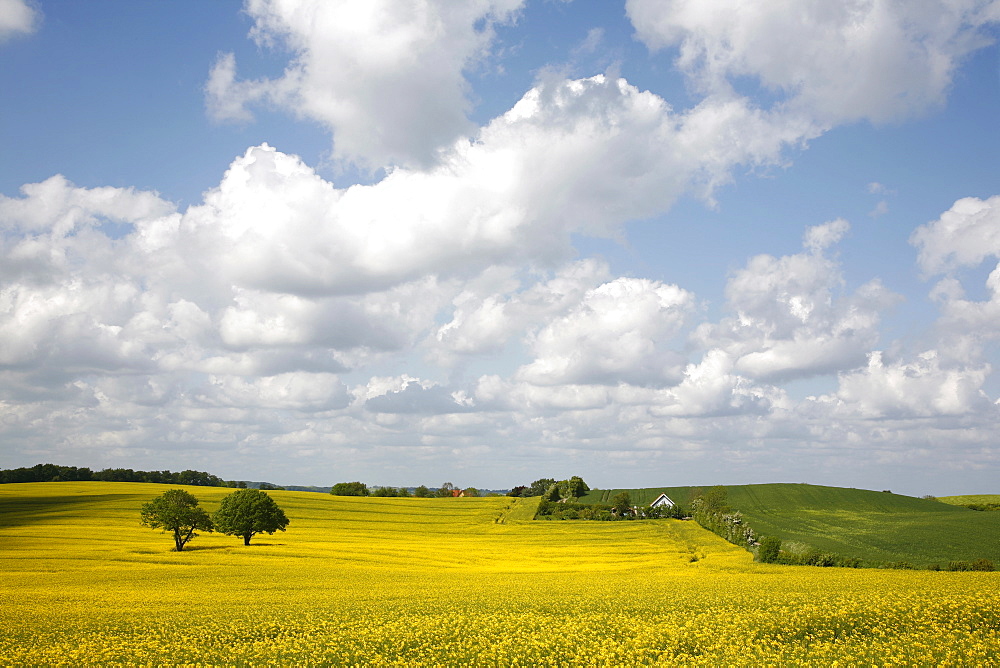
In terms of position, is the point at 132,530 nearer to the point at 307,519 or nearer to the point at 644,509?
the point at 307,519

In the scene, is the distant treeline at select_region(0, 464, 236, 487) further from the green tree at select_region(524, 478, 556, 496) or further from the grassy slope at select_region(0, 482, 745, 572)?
the green tree at select_region(524, 478, 556, 496)

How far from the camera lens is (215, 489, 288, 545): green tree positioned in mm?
66938

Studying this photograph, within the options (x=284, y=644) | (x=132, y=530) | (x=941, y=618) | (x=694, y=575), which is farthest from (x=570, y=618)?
(x=132, y=530)

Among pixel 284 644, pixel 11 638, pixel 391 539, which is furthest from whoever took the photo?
pixel 391 539

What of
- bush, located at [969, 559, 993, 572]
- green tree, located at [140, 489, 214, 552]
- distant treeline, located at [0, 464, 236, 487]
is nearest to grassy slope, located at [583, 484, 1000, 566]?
bush, located at [969, 559, 993, 572]

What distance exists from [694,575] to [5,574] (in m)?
46.8

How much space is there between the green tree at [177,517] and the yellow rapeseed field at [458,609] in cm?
186

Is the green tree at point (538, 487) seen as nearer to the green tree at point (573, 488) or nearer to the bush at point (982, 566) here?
the green tree at point (573, 488)

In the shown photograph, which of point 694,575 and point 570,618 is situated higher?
point 570,618

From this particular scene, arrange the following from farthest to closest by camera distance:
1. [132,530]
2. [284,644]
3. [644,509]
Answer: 1. [644,509]
2. [132,530]
3. [284,644]

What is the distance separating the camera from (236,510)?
222 feet

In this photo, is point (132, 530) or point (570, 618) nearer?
point (570, 618)

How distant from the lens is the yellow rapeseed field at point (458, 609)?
60.8 ft

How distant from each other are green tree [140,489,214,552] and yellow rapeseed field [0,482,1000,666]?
186 cm
